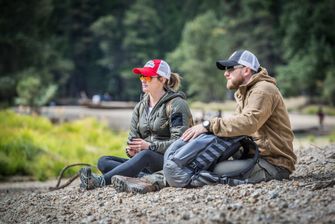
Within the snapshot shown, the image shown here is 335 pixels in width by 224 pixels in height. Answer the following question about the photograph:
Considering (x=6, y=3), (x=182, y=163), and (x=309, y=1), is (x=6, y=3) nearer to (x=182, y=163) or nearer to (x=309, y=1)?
(x=309, y=1)

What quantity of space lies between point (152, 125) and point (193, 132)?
0.76 meters

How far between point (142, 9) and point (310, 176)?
178ft

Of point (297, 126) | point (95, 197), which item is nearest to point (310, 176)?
point (95, 197)

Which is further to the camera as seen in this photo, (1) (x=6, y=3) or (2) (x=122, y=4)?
(2) (x=122, y=4)

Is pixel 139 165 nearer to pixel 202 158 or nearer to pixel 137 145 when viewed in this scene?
pixel 137 145

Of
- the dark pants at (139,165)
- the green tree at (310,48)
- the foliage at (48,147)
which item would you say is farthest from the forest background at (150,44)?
the dark pants at (139,165)

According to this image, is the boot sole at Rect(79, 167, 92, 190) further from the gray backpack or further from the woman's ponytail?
the woman's ponytail

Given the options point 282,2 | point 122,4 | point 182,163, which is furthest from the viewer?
point 122,4

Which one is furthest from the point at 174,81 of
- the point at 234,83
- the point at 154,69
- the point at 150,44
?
the point at 150,44

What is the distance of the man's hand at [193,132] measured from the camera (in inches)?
209

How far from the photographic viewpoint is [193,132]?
5.36 m

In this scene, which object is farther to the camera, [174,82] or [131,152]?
[174,82]

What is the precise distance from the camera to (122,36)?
200 feet

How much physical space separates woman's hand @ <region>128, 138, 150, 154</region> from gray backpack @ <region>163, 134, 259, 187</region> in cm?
46
